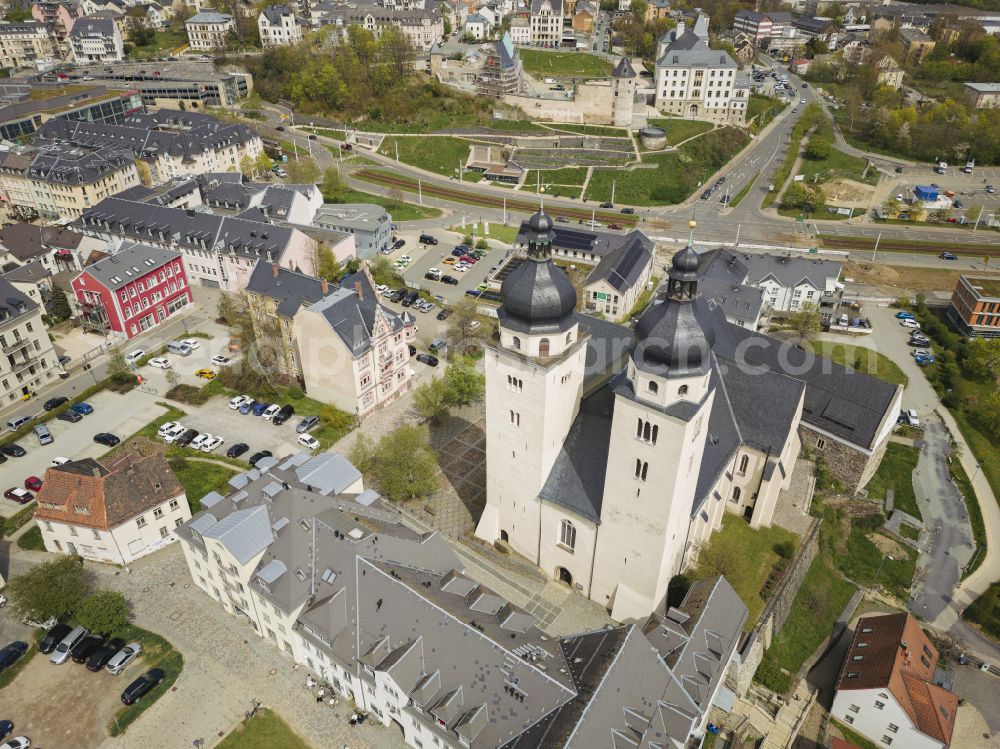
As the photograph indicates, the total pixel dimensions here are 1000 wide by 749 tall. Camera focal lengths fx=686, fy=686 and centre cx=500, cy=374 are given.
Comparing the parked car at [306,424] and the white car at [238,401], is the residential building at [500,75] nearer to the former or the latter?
the white car at [238,401]

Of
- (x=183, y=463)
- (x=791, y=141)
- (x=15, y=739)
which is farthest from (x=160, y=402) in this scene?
(x=791, y=141)

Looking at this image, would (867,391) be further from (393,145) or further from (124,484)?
(393,145)

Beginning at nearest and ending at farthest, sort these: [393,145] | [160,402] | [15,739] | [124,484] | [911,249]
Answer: [15,739], [124,484], [160,402], [911,249], [393,145]

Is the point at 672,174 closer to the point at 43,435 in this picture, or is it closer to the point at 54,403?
the point at 54,403

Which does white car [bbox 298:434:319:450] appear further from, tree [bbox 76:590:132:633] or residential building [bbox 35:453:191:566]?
tree [bbox 76:590:132:633]

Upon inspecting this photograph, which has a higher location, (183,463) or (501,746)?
(501,746)
